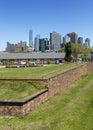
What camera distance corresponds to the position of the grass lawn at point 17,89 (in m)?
16.0

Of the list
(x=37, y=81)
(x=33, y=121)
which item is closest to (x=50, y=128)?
(x=33, y=121)

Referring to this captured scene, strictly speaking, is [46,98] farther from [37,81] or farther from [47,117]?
[47,117]

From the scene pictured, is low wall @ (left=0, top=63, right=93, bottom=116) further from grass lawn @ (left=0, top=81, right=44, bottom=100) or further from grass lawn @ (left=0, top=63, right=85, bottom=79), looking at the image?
grass lawn @ (left=0, top=63, right=85, bottom=79)

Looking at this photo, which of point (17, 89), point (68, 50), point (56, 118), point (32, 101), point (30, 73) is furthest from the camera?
point (68, 50)

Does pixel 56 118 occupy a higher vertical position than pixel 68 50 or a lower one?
lower

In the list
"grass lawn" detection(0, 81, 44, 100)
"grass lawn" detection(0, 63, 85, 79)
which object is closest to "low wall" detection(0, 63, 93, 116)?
"grass lawn" detection(0, 81, 44, 100)

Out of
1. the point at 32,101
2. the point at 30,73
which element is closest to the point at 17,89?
the point at 32,101

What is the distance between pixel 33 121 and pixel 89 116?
2967 millimetres

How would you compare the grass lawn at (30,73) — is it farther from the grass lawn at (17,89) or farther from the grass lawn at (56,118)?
the grass lawn at (56,118)

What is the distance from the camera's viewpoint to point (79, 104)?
17.0 m

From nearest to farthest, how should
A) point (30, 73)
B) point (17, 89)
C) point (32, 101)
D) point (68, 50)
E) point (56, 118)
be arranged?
1. point (56, 118)
2. point (32, 101)
3. point (17, 89)
4. point (30, 73)
5. point (68, 50)

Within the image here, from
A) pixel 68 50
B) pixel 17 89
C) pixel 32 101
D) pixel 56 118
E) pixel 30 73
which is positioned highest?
pixel 68 50

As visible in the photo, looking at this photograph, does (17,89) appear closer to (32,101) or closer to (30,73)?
(32,101)

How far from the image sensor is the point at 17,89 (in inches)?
677
